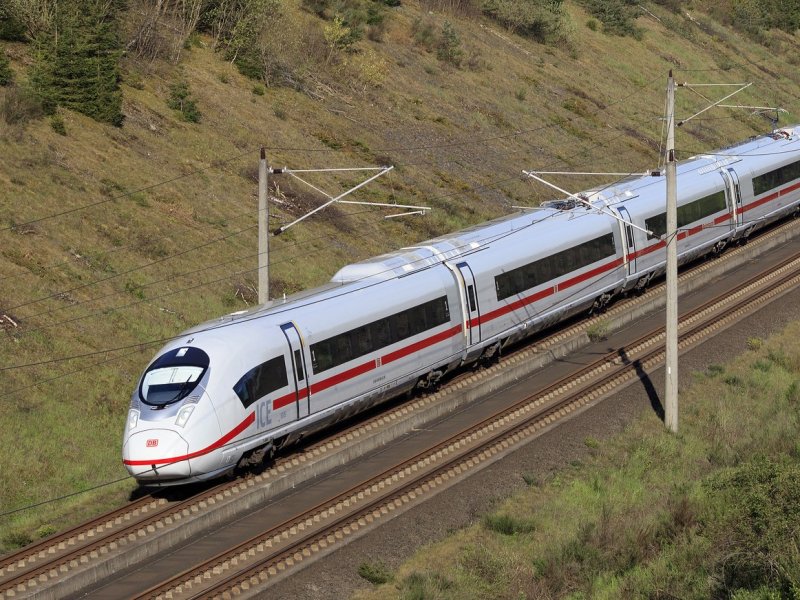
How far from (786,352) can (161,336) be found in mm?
18591

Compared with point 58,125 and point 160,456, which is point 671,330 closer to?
point 160,456

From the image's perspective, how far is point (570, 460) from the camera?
25.8 meters

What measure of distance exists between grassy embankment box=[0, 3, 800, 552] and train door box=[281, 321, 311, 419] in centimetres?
420

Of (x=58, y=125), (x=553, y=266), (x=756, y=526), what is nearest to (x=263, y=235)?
(x=553, y=266)

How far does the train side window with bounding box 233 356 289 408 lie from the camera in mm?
22938

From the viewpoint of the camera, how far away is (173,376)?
2270 centimetres

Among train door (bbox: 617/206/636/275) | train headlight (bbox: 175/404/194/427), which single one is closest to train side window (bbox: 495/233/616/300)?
train door (bbox: 617/206/636/275)

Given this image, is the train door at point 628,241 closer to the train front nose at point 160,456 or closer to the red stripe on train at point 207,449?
the red stripe on train at point 207,449

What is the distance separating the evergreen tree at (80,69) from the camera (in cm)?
4416

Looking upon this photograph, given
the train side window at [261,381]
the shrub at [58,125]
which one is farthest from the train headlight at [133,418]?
the shrub at [58,125]

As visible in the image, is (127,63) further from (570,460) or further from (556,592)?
(556,592)

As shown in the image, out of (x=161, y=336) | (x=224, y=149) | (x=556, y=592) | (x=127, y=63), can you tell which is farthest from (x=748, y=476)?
(x=127, y=63)

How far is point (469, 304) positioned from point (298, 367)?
714 centimetres

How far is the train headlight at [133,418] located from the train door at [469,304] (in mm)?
10409
